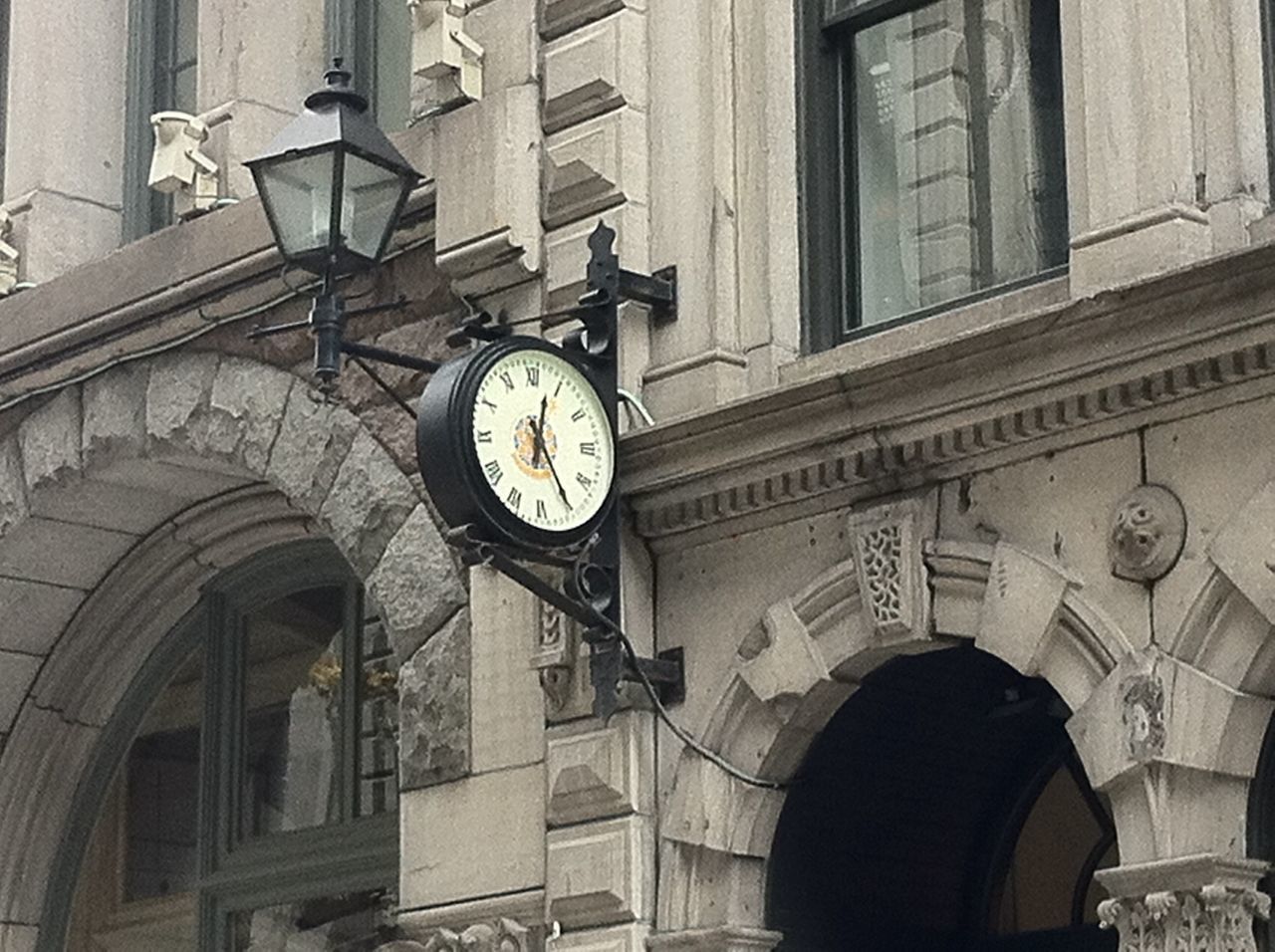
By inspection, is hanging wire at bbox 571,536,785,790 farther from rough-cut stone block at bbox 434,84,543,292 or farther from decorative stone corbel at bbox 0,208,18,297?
decorative stone corbel at bbox 0,208,18,297

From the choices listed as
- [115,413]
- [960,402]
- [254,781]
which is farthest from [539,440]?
[254,781]

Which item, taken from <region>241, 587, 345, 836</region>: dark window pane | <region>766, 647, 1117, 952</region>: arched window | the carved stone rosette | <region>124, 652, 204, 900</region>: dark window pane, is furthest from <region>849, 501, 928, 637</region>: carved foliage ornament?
<region>124, 652, 204, 900</region>: dark window pane

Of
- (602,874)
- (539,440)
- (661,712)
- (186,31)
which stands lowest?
(602,874)

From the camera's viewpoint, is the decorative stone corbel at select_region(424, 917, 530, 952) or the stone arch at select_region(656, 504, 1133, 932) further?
the decorative stone corbel at select_region(424, 917, 530, 952)

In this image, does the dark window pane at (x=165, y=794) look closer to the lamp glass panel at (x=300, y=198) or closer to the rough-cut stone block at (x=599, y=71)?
the rough-cut stone block at (x=599, y=71)

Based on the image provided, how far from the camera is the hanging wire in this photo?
9523mm

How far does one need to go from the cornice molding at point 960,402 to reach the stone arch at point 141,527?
4.14ft

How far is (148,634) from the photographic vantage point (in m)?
13.7

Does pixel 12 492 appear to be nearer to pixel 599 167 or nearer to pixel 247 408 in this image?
pixel 247 408

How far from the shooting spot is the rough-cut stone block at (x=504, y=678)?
10.2 metres

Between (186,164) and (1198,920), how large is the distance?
5.88 metres

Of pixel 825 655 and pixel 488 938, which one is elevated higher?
pixel 825 655

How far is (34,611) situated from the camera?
44.0 feet

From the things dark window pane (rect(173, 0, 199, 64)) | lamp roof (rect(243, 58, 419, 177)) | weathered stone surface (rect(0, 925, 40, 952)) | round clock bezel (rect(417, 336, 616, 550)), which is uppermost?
dark window pane (rect(173, 0, 199, 64))
